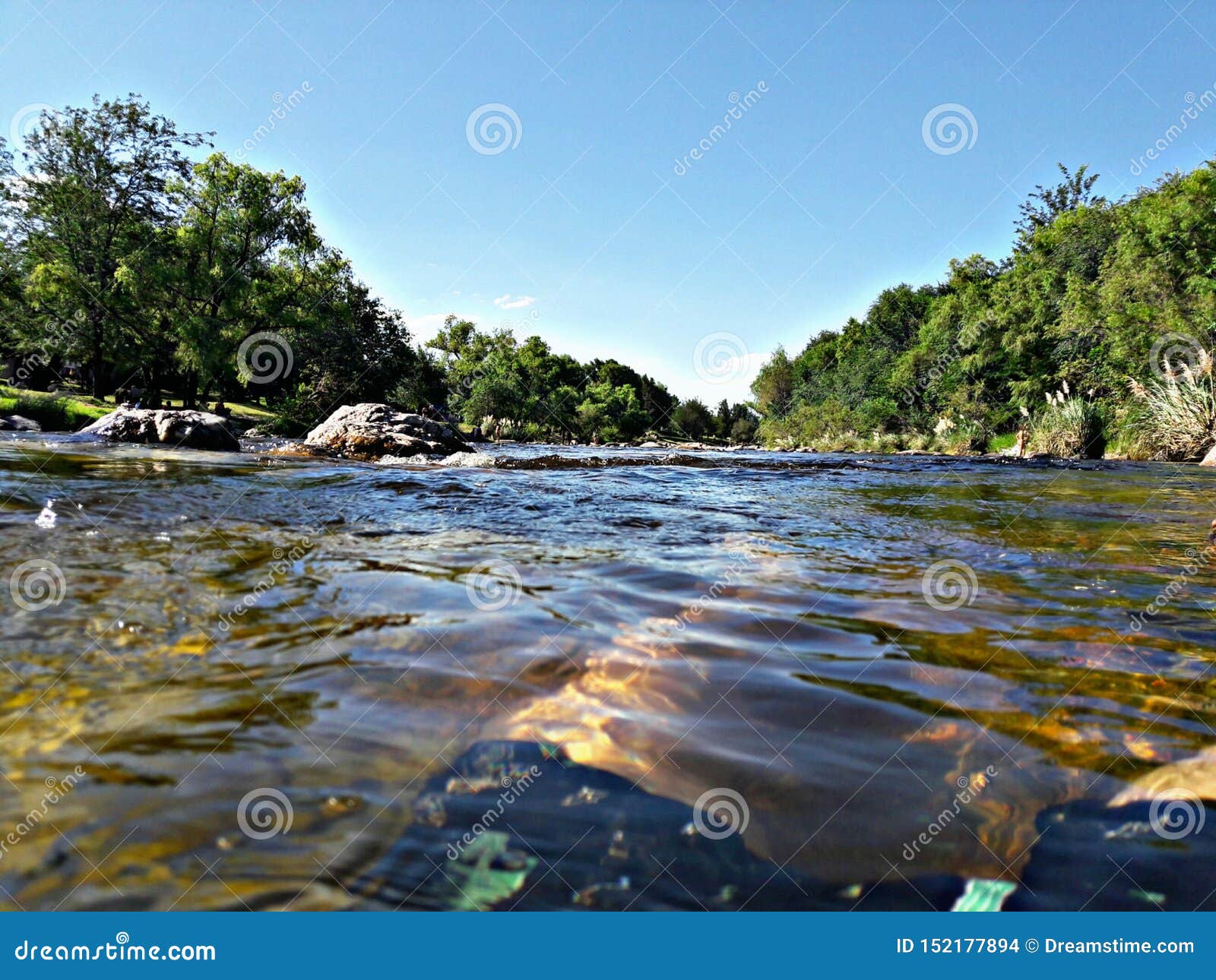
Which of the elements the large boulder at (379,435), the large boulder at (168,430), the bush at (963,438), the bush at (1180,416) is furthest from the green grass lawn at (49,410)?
the bush at (963,438)

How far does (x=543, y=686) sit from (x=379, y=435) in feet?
45.1

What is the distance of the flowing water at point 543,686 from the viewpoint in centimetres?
157

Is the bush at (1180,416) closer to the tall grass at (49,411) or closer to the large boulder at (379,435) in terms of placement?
the large boulder at (379,435)

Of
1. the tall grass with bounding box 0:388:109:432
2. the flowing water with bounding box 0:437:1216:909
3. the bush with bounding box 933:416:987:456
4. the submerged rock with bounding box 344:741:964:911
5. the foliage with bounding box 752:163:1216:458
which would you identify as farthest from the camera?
the bush with bounding box 933:416:987:456

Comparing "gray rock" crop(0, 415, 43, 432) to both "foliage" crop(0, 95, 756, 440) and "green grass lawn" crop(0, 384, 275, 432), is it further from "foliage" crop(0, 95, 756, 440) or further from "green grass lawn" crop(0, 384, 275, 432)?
"foliage" crop(0, 95, 756, 440)

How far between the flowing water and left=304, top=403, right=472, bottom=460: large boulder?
9345 mm

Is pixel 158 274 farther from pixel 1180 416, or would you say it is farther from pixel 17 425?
pixel 1180 416

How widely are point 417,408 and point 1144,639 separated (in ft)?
156

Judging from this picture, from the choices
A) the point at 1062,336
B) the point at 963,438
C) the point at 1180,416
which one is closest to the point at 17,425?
the point at 1180,416

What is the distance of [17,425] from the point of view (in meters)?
18.2

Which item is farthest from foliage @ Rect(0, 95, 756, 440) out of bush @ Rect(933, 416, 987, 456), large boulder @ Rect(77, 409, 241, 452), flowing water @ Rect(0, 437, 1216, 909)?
bush @ Rect(933, 416, 987, 456)

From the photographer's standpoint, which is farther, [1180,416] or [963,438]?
[963,438]

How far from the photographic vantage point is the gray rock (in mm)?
17844

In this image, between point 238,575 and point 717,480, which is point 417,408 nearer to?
point 717,480
